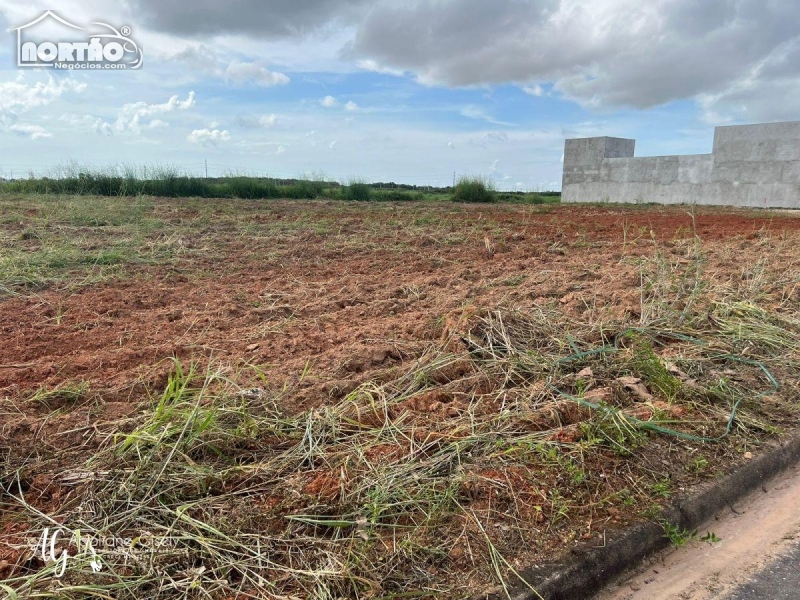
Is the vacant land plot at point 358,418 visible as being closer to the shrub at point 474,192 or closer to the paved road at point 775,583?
the paved road at point 775,583

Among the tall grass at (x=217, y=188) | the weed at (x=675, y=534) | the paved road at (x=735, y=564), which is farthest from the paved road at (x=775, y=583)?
→ the tall grass at (x=217, y=188)

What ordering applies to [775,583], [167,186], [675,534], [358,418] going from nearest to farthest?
[775,583] < [675,534] < [358,418] < [167,186]

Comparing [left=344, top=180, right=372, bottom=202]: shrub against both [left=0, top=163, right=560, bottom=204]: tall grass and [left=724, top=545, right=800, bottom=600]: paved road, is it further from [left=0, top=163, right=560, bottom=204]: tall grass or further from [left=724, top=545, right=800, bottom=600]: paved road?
[left=724, top=545, right=800, bottom=600]: paved road

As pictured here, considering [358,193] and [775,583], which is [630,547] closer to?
[775,583]

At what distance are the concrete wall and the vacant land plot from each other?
13847mm

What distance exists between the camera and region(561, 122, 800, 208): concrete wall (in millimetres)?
17250

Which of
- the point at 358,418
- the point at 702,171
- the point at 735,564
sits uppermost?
the point at 702,171

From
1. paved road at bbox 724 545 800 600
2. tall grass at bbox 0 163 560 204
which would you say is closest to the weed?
paved road at bbox 724 545 800 600

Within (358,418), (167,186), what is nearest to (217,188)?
(167,186)

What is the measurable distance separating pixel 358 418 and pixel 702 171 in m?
20.6

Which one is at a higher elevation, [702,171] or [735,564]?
[702,171]

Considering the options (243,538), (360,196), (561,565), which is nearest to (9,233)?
(243,538)

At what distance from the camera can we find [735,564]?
1.88 m

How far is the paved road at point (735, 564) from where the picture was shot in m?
1.75
